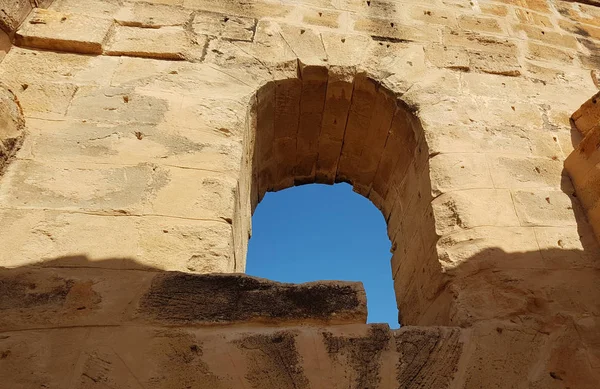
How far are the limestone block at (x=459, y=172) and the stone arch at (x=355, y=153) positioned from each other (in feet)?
0.22

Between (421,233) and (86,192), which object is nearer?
(86,192)

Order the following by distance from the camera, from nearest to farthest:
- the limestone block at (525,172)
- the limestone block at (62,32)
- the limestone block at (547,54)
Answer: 1. the limestone block at (525,172)
2. the limestone block at (62,32)
3. the limestone block at (547,54)

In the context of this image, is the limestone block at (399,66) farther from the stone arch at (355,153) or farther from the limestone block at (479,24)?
the limestone block at (479,24)

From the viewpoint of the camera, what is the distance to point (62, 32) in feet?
9.02

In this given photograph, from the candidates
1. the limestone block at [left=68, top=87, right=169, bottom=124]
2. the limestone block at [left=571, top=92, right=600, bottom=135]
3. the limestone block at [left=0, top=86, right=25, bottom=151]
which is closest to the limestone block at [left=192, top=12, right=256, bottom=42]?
the limestone block at [left=68, top=87, right=169, bottom=124]

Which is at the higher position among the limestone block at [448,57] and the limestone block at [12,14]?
the limestone block at [448,57]

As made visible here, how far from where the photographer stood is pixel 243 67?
111 inches

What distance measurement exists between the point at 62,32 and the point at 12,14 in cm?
27

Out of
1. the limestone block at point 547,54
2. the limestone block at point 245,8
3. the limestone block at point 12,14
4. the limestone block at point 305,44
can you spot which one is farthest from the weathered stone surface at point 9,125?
the limestone block at point 547,54

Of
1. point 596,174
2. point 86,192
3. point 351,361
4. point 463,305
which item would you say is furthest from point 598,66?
point 86,192

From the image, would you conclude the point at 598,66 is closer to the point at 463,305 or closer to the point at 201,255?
the point at 463,305

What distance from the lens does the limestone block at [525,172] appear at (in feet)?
8.04

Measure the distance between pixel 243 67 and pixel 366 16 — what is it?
113cm

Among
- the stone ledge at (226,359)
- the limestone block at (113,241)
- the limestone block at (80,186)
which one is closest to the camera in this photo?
the stone ledge at (226,359)
